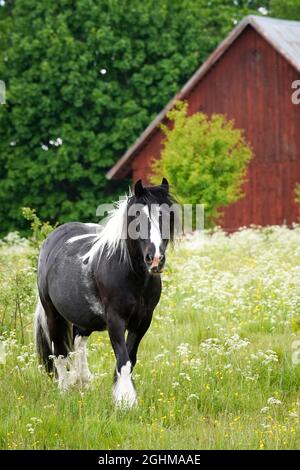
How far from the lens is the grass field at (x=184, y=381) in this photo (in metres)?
5.87

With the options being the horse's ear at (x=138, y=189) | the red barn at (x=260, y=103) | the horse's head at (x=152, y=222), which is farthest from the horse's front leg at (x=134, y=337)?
the red barn at (x=260, y=103)

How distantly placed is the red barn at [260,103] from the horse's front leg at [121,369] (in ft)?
65.5

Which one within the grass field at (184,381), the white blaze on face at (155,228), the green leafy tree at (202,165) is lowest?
the grass field at (184,381)

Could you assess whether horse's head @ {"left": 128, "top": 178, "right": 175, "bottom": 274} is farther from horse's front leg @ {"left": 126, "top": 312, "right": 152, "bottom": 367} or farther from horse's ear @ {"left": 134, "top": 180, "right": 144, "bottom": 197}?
horse's front leg @ {"left": 126, "top": 312, "right": 152, "bottom": 367}

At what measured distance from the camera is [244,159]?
2372 centimetres

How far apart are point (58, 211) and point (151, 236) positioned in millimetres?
28340

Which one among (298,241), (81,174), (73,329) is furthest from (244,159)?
(73,329)

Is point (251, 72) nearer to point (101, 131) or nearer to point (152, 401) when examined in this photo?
point (101, 131)

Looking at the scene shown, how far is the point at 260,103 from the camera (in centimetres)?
2828

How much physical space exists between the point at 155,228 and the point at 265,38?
22717mm

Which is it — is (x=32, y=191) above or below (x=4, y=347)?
above

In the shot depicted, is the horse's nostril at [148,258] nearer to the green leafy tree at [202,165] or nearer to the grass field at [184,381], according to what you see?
the grass field at [184,381]

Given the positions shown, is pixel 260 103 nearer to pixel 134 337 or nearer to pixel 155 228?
pixel 134 337

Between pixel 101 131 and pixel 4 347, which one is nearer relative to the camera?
pixel 4 347
